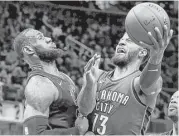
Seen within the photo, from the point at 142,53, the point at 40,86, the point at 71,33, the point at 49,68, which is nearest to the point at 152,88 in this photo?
the point at 142,53

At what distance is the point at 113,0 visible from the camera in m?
12.0

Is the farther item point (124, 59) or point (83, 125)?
point (124, 59)

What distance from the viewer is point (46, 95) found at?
213 inches

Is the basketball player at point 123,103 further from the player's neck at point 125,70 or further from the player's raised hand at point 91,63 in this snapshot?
the player's raised hand at point 91,63

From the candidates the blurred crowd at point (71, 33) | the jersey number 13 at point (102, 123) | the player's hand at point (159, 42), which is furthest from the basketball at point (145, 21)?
the blurred crowd at point (71, 33)

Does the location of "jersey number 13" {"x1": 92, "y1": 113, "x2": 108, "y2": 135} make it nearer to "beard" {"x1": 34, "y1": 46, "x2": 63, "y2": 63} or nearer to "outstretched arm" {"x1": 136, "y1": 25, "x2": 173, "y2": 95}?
"outstretched arm" {"x1": 136, "y1": 25, "x2": 173, "y2": 95}

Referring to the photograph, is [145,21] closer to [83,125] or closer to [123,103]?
[123,103]

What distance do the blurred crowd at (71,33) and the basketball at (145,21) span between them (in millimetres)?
5472

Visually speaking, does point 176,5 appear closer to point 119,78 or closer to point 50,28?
point 50,28

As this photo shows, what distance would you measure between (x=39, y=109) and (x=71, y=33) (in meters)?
6.47

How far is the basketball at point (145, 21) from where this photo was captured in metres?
4.98

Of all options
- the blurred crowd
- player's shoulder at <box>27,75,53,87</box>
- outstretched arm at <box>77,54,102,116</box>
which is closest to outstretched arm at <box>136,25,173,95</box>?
outstretched arm at <box>77,54,102,116</box>

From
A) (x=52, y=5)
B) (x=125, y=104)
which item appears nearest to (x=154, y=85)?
(x=125, y=104)

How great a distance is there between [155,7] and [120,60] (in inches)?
26.2
